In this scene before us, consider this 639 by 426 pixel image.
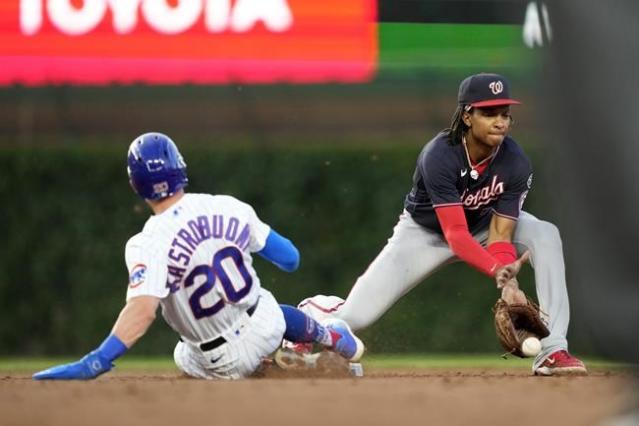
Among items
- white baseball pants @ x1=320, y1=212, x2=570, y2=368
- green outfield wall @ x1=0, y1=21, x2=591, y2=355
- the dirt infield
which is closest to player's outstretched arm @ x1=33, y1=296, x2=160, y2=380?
the dirt infield

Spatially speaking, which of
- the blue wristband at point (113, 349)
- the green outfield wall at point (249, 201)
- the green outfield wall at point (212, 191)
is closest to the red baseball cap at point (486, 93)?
the blue wristband at point (113, 349)

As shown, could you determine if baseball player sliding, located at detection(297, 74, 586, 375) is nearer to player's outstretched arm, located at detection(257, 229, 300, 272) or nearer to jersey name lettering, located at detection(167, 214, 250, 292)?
player's outstretched arm, located at detection(257, 229, 300, 272)

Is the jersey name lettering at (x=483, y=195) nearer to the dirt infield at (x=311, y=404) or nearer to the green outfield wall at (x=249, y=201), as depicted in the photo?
the dirt infield at (x=311, y=404)

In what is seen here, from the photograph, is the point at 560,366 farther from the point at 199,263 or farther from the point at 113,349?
the point at 113,349

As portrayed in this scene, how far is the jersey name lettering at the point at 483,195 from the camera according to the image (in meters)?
5.34

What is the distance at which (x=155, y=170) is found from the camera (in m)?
4.45

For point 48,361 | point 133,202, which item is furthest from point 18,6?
point 48,361

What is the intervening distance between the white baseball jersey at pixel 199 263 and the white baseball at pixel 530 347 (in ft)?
3.64

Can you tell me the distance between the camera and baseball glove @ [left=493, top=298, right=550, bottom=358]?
495 cm

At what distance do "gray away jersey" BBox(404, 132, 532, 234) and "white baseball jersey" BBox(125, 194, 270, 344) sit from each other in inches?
36.8

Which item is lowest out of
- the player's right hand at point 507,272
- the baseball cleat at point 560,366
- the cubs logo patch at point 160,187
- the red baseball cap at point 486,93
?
the baseball cleat at point 560,366

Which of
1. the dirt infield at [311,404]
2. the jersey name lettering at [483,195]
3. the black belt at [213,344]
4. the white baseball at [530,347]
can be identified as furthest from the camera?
the jersey name lettering at [483,195]

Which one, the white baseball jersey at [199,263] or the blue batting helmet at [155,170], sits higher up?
the blue batting helmet at [155,170]

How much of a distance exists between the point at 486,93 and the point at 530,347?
110cm
